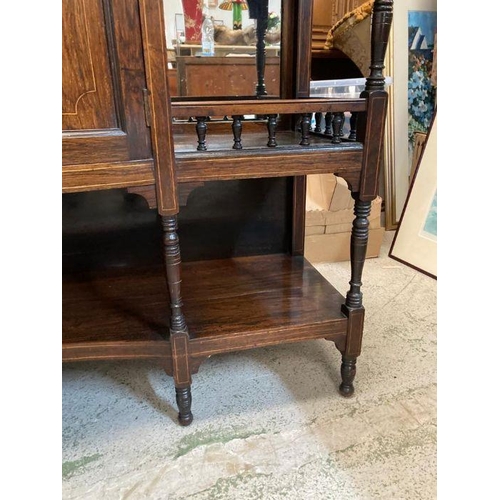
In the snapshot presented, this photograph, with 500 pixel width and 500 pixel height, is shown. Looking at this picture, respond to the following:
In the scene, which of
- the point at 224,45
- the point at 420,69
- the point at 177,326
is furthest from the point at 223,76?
the point at 420,69

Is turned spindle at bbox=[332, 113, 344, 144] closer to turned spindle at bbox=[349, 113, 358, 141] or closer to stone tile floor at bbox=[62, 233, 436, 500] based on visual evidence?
turned spindle at bbox=[349, 113, 358, 141]

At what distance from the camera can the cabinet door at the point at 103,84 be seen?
2.69ft

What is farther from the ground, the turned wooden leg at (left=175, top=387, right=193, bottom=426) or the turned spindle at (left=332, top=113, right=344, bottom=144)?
the turned spindle at (left=332, top=113, right=344, bottom=144)

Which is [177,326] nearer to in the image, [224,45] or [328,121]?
[328,121]

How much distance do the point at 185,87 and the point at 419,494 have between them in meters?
1.24

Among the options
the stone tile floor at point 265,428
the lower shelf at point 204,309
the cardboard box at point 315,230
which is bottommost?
the stone tile floor at point 265,428

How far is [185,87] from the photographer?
4.17 feet

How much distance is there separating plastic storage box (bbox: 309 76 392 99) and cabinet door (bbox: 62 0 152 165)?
2.69ft

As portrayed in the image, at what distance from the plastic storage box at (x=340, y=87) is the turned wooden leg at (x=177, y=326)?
835 mm

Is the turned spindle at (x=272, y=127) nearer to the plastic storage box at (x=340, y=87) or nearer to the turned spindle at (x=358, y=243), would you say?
the turned spindle at (x=358, y=243)

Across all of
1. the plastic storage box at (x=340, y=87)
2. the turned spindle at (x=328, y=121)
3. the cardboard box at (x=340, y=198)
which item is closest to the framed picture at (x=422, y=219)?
the cardboard box at (x=340, y=198)

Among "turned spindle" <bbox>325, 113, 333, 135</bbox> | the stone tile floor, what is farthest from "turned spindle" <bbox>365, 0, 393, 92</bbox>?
the stone tile floor

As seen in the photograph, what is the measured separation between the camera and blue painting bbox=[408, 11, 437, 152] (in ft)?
7.91
